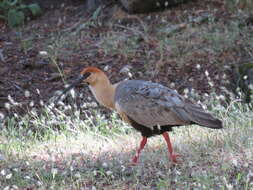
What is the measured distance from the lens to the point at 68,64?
10133 millimetres

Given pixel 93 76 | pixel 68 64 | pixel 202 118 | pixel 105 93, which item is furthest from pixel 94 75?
pixel 68 64

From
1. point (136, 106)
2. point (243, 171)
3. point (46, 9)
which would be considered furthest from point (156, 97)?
point (46, 9)

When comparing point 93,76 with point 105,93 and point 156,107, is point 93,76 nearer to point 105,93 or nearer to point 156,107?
point 105,93

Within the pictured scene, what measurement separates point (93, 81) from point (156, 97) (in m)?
0.80

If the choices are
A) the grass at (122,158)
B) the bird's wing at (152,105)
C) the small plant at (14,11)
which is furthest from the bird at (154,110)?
the small plant at (14,11)

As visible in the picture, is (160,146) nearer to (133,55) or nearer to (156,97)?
(156,97)

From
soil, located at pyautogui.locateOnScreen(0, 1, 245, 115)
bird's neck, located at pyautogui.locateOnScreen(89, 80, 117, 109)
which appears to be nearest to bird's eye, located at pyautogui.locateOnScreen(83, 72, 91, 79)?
bird's neck, located at pyautogui.locateOnScreen(89, 80, 117, 109)

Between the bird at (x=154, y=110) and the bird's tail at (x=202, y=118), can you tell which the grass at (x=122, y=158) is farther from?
the bird's tail at (x=202, y=118)

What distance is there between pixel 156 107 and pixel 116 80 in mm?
3664

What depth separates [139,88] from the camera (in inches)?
243

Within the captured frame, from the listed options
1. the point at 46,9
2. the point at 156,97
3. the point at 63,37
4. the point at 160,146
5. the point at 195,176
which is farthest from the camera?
the point at 46,9

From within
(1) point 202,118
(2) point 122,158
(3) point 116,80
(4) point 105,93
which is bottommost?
(3) point 116,80

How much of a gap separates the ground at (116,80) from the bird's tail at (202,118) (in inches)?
14.5

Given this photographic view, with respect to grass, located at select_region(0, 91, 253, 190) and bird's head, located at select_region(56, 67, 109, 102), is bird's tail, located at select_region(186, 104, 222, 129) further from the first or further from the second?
bird's head, located at select_region(56, 67, 109, 102)
